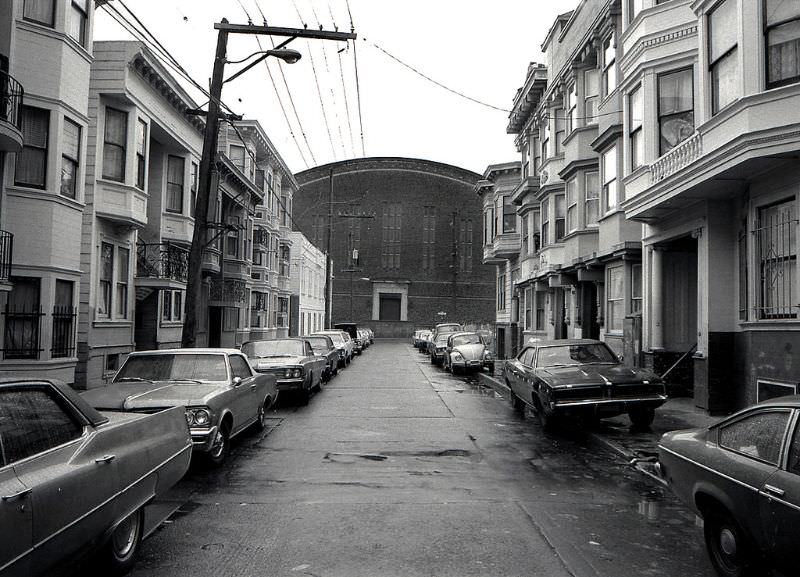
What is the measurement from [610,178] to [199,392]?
46.8ft

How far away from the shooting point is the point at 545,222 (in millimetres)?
27359

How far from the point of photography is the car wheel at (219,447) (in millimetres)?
8586

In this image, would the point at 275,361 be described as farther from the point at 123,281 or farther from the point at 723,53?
the point at 723,53

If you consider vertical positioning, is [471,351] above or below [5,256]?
below

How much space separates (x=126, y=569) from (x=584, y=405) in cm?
775

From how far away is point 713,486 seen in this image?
4875 mm

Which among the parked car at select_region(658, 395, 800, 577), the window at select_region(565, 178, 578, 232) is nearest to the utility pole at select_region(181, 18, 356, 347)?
the window at select_region(565, 178, 578, 232)

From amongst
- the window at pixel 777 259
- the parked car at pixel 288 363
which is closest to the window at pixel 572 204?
the parked car at pixel 288 363

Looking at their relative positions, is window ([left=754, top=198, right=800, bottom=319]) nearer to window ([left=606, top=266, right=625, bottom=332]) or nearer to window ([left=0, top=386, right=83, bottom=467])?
window ([left=606, top=266, right=625, bottom=332])

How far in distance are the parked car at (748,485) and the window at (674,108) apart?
11.2 metres

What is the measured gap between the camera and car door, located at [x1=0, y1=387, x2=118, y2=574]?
368cm

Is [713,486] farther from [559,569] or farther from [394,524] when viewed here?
[394,524]

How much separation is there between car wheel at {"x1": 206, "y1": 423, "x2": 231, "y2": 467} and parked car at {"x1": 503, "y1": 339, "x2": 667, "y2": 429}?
512 centimetres

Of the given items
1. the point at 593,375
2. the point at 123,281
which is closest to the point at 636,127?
the point at 593,375
